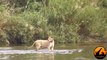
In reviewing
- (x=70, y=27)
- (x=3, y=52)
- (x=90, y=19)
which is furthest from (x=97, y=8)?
(x=3, y=52)

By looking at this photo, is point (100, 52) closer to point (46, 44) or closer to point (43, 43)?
point (46, 44)

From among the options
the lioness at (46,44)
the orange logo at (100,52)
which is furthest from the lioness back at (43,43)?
the orange logo at (100,52)

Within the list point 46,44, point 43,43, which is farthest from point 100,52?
point 43,43

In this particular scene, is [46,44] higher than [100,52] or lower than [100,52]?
lower

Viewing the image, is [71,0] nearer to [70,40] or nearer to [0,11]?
[70,40]

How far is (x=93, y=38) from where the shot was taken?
86.2ft

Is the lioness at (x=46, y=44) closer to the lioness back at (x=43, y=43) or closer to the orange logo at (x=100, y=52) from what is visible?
the lioness back at (x=43, y=43)

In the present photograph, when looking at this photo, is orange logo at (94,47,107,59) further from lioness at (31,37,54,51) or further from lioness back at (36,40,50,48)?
lioness back at (36,40,50,48)

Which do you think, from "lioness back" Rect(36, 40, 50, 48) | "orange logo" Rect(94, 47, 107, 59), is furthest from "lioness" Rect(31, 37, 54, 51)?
"orange logo" Rect(94, 47, 107, 59)

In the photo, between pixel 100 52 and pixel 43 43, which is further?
pixel 43 43

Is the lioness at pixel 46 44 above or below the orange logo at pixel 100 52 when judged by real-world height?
below

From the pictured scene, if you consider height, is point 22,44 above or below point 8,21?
below

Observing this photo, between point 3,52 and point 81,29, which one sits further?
point 81,29

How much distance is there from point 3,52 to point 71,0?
9.12 meters
